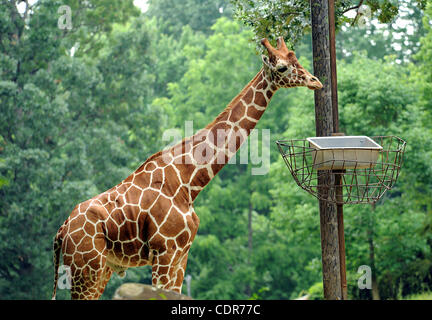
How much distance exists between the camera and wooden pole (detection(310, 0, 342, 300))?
226 inches

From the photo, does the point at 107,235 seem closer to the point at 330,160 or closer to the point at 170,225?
the point at 170,225

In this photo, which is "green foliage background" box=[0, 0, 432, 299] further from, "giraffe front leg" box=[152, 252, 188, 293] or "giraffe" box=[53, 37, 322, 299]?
"giraffe front leg" box=[152, 252, 188, 293]

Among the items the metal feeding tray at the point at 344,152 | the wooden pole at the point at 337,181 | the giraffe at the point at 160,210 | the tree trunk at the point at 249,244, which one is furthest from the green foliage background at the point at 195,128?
the metal feeding tray at the point at 344,152

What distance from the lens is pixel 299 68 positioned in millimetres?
5367

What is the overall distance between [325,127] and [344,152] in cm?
99

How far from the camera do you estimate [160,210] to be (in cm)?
510

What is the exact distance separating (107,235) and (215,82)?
62.7 ft

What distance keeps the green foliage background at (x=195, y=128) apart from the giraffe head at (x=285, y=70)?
11077 millimetres

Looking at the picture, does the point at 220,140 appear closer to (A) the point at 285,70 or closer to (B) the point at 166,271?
(A) the point at 285,70

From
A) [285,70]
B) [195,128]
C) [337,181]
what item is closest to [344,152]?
[337,181]

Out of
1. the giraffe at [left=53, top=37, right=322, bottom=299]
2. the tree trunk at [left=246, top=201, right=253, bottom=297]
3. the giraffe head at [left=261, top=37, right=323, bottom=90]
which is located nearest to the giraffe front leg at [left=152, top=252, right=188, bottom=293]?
the giraffe at [left=53, top=37, right=322, bottom=299]

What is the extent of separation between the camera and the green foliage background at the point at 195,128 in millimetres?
17203

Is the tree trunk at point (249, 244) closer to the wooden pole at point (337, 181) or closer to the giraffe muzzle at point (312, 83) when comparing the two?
the wooden pole at point (337, 181)
